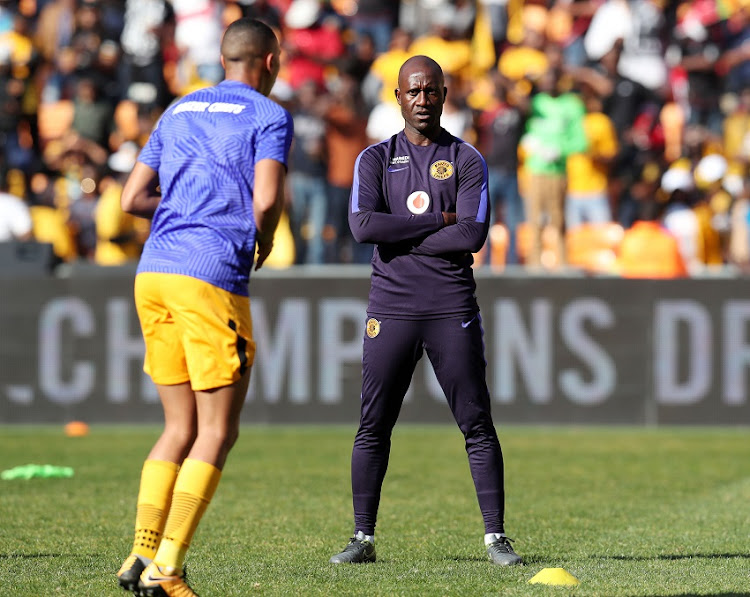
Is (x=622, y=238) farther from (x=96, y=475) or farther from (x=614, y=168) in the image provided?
(x=96, y=475)

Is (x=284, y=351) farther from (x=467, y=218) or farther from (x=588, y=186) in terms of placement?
(x=467, y=218)

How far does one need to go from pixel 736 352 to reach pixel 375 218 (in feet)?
27.2

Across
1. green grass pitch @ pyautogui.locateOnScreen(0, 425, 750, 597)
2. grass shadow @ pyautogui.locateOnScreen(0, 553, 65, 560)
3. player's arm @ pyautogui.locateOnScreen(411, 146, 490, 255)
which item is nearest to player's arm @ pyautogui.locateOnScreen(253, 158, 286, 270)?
player's arm @ pyautogui.locateOnScreen(411, 146, 490, 255)

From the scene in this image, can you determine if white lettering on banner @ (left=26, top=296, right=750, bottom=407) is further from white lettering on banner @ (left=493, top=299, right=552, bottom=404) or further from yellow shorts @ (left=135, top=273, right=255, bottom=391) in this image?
yellow shorts @ (left=135, top=273, right=255, bottom=391)

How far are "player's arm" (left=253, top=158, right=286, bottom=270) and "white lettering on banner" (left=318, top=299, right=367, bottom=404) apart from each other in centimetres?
876

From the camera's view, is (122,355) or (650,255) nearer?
(122,355)

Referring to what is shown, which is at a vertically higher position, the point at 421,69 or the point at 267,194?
the point at 421,69

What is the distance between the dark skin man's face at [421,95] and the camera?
247 inches

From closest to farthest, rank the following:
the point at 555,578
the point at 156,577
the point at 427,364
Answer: the point at 156,577 → the point at 555,578 → the point at 427,364

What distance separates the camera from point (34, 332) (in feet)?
45.5

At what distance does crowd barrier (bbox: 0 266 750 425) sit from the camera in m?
13.8

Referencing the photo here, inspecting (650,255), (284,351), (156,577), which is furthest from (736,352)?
(156,577)

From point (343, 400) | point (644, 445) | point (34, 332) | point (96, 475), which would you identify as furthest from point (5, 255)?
point (644, 445)

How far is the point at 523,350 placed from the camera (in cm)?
1379
